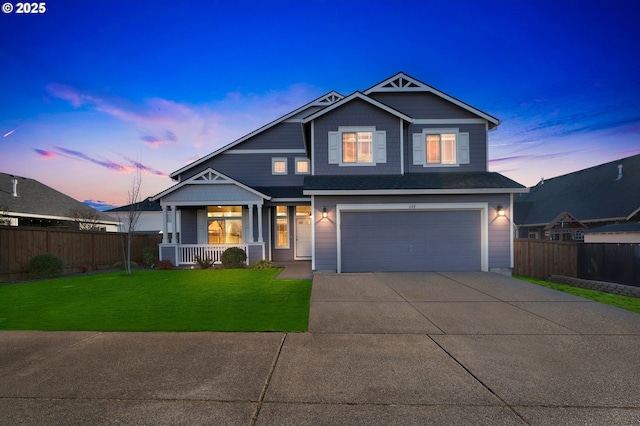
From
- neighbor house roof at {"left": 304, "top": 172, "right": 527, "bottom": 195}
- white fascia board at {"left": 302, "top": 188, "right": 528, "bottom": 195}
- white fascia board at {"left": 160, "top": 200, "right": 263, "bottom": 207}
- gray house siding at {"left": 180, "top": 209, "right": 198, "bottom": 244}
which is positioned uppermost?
neighbor house roof at {"left": 304, "top": 172, "right": 527, "bottom": 195}

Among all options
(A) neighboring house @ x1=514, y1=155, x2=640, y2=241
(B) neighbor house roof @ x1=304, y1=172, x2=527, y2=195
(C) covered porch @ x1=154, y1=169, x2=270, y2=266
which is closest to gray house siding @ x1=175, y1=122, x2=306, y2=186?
(C) covered porch @ x1=154, y1=169, x2=270, y2=266

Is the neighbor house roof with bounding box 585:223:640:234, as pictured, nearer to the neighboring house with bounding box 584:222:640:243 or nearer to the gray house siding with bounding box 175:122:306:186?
the neighboring house with bounding box 584:222:640:243

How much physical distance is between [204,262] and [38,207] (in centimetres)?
1741

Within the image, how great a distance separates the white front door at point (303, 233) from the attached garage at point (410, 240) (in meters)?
4.48

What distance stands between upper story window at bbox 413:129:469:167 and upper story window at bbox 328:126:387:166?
67.3 inches

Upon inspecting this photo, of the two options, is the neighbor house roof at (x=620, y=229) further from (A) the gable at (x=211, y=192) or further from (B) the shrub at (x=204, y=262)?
(B) the shrub at (x=204, y=262)

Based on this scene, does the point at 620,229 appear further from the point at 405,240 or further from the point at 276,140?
the point at 276,140

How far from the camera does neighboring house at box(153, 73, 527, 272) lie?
11.9 m

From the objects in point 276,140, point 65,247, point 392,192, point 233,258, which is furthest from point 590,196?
point 65,247

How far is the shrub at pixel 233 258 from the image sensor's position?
1387cm

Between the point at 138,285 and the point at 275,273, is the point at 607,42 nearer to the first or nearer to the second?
the point at 275,273

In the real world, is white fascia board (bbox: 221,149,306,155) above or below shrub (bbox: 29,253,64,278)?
above

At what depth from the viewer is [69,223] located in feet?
75.6

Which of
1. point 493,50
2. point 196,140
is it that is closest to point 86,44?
point 196,140
